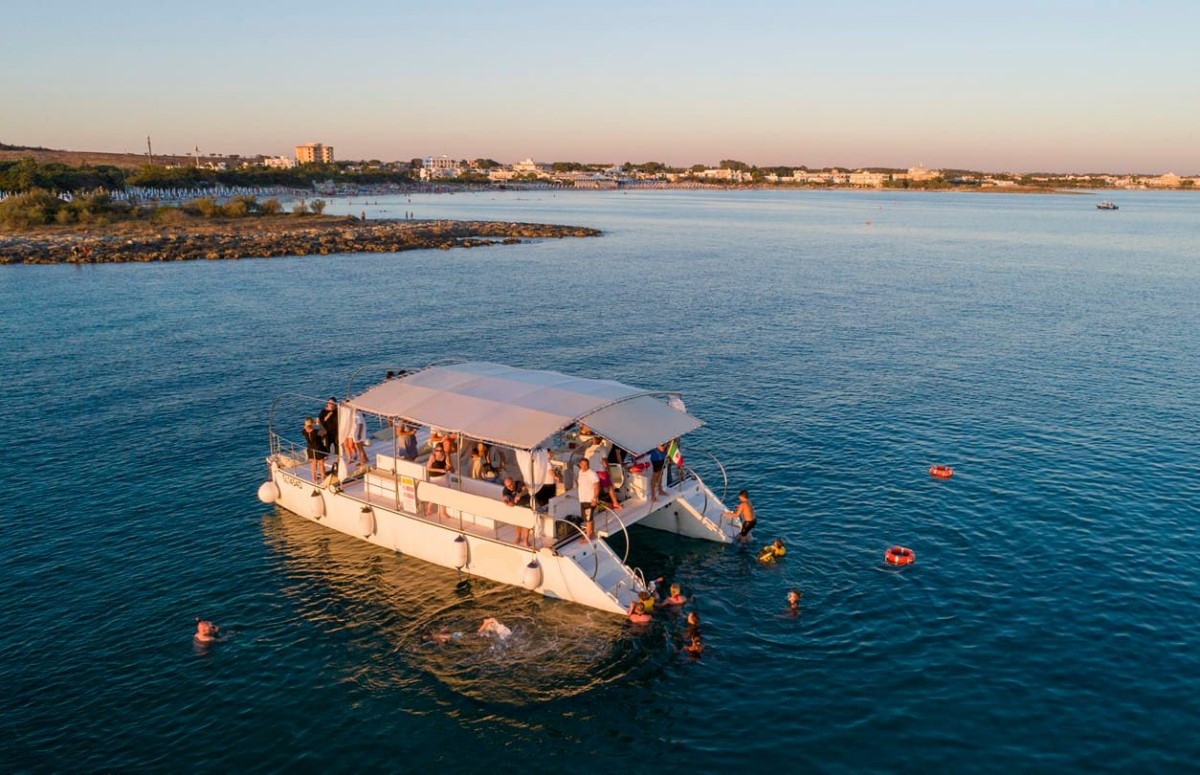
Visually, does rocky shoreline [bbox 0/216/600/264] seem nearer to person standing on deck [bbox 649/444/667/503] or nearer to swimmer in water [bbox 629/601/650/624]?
person standing on deck [bbox 649/444/667/503]

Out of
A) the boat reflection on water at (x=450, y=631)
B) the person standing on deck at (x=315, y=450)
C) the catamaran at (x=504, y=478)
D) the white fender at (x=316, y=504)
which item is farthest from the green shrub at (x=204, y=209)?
the boat reflection on water at (x=450, y=631)

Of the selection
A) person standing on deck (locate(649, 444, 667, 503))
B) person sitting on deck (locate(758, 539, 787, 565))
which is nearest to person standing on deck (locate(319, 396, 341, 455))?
person standing on deck (locate(649, 444, 667, 503))

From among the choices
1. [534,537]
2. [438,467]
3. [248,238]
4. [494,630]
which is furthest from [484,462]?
[248,238]

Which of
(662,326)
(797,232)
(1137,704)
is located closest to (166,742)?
(1137,704)

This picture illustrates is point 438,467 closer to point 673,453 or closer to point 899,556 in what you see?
point 673,453

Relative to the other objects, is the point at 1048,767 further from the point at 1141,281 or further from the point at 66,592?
the point at 1141,281
